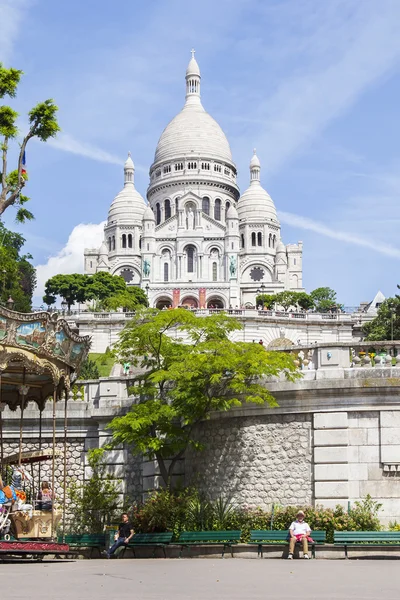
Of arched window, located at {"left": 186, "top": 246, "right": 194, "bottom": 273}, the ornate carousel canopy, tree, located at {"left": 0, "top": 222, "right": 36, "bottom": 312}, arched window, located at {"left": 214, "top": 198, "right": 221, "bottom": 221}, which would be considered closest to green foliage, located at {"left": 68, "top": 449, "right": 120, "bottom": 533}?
the ornate carousel canopy

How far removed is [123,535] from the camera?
914 inches

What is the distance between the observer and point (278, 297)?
378 feet

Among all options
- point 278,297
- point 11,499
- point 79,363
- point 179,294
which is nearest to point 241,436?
point 79,363

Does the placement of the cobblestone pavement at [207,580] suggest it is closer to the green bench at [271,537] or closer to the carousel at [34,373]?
the carousel at [34,373]

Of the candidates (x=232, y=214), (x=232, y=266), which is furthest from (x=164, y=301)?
(x=232, y=214)

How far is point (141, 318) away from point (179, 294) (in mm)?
100887

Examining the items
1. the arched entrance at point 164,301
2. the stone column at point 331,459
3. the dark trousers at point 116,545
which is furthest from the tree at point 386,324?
the arched entrance at point 164,301

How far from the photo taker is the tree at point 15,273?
52.9 m

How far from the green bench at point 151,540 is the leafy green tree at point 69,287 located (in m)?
80.7

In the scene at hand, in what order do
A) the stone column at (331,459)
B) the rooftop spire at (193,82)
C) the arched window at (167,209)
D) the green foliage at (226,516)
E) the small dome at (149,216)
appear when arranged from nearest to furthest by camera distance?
the green foliage at (226,516), the stone column at (331,459), the small dome at (149,216), the arched window at (167,209), the rooftop spire at (193,82)

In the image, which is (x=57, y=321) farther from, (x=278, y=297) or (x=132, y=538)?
(x=278, y=297)

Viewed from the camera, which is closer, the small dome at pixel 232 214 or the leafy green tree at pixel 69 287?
the leafy green tree at pixel 69 287

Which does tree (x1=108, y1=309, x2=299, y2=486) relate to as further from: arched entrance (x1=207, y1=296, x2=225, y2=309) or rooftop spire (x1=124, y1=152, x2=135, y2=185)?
rooftop spire (x1=124, y1=152, x2=135, y2=185)

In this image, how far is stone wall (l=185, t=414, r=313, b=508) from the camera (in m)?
22.9
